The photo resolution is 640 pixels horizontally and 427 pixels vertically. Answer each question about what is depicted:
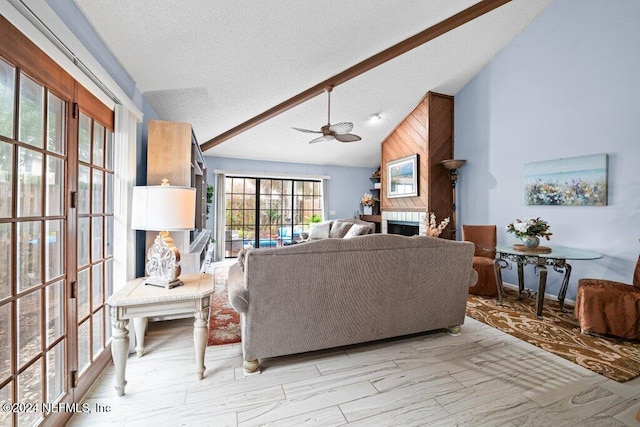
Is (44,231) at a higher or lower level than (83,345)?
higher

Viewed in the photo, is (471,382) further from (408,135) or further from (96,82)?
(408,135)

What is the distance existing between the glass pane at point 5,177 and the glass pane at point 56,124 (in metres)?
0.29

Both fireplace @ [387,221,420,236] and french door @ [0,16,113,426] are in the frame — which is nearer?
french door @ [0,16,113,426]

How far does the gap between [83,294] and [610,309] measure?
4.32 metres

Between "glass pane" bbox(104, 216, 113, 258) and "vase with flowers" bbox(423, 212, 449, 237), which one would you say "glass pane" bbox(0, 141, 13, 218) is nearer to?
"glass pane" bbox(104, 216, 113, 258)

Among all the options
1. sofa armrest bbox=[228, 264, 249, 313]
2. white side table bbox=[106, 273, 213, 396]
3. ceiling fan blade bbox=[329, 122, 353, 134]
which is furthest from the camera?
ceiling fan blade bbox=[329, 122, 353, 134]

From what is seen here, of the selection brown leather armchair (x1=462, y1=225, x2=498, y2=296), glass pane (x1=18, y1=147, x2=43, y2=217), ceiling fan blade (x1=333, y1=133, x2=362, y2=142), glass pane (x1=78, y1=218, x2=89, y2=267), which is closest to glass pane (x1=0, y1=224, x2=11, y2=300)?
glass pane (x1=18, y1=147, x2=43, y2=217)

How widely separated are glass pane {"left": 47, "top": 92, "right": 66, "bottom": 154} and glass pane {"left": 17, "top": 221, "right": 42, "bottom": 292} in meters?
0.42

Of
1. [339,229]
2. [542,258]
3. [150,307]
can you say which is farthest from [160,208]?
[339,229]

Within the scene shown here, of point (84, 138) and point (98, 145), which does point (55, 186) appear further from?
point (98, 145)

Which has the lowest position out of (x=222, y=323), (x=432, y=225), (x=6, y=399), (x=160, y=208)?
(x=222, y=323)

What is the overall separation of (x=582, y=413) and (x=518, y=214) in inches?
125

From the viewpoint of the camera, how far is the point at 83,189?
176cm

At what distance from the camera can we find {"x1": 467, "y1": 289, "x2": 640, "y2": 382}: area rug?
205 cm
